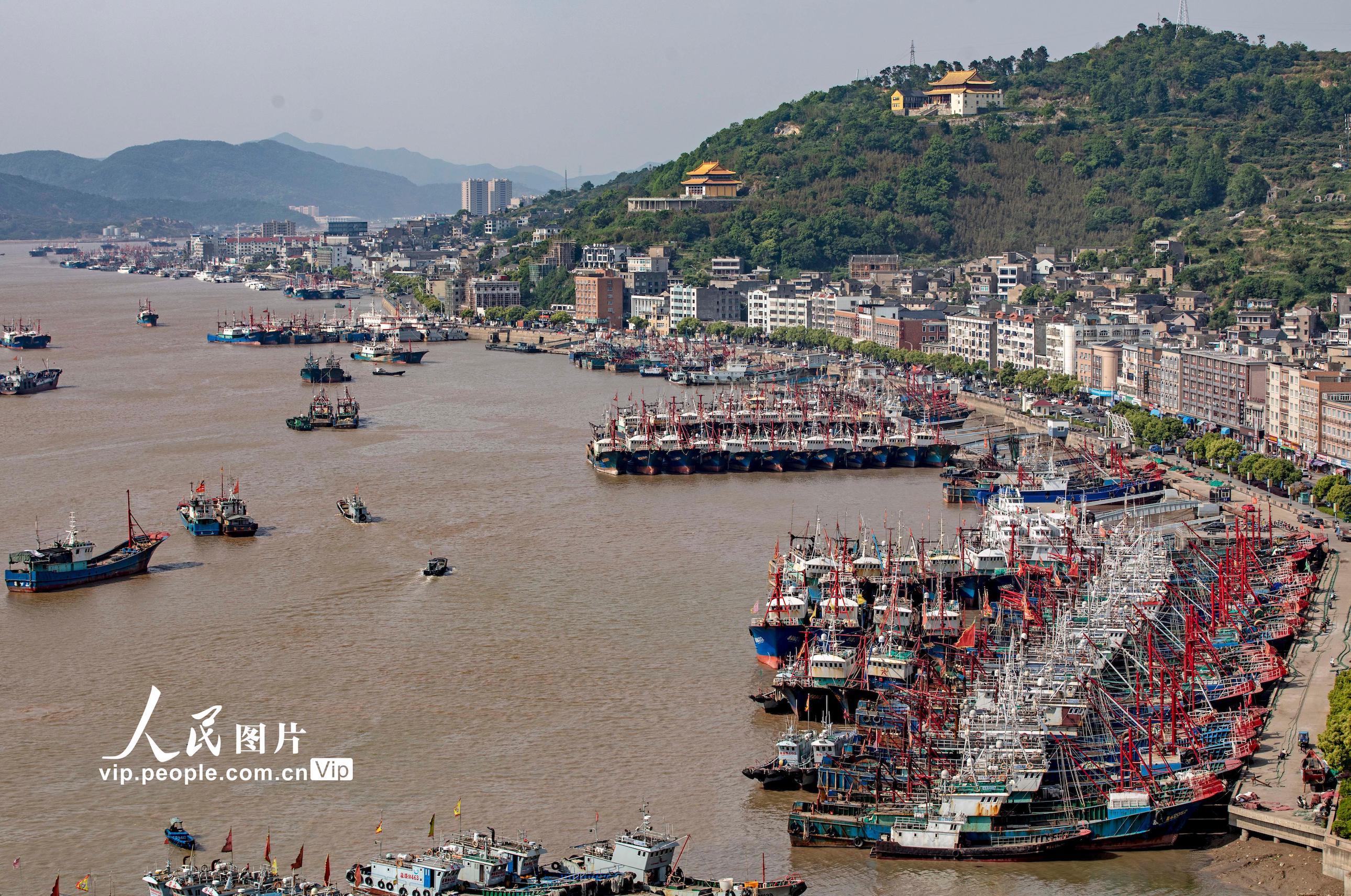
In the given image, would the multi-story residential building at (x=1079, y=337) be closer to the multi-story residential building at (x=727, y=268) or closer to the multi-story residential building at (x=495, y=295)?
the multi-story residential building at (x=727, y=268)

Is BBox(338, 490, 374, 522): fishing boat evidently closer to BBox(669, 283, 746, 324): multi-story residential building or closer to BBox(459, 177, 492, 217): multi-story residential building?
BBox(669, 283, 746, 324): multi-story residential building

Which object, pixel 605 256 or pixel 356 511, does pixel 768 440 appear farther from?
pixel 605 256

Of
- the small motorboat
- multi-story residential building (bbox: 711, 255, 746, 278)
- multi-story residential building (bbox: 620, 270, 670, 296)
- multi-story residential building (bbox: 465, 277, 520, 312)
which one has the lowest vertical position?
the small motorboat

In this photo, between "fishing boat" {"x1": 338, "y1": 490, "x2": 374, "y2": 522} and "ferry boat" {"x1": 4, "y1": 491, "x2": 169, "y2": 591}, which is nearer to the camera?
"ferry boat" {"x1": 4, "y1": 491, "x2": 169, "y2": 591}

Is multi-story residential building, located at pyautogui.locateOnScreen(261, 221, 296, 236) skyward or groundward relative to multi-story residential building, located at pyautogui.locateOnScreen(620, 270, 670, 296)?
skyward

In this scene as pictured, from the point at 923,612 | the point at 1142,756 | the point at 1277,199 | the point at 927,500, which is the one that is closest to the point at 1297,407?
the point at 927,500

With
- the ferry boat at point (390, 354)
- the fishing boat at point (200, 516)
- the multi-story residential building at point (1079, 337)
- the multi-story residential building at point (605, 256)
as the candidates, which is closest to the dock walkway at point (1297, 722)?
the fishing boat at point (200, 516)

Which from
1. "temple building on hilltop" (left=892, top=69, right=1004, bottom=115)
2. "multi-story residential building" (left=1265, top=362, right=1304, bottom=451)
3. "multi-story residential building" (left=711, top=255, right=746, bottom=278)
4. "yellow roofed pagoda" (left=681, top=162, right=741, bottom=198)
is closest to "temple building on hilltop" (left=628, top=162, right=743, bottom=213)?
"yellow roofed pagoda" (left=681, top=162, right=741, bottom=198)
